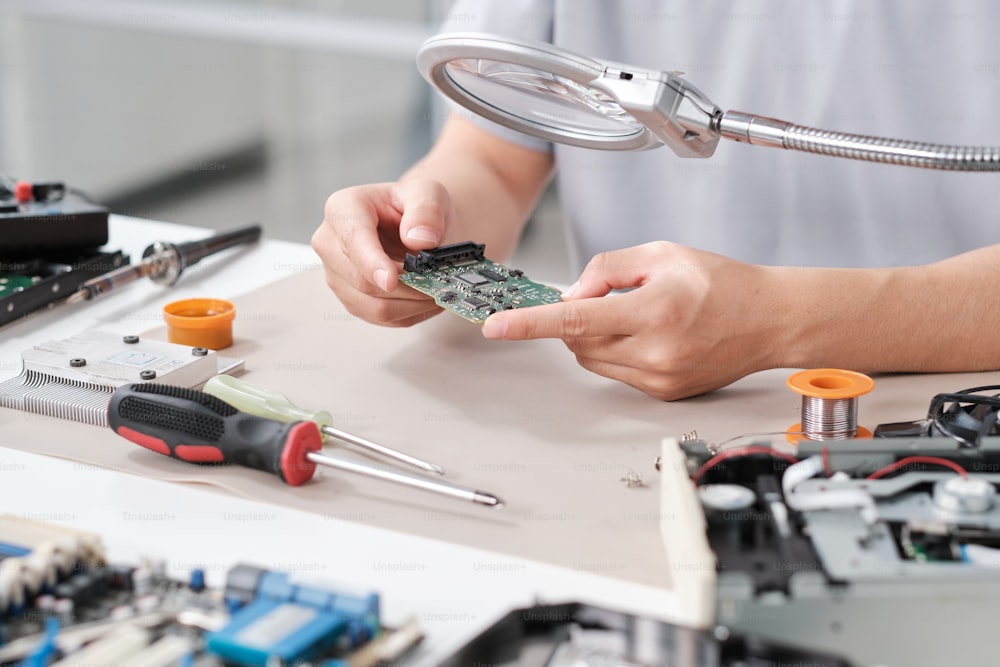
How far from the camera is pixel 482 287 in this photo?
51.1 inches

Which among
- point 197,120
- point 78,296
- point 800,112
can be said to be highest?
point 800,112

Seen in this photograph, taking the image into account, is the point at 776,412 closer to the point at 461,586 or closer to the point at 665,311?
the point at 665,311

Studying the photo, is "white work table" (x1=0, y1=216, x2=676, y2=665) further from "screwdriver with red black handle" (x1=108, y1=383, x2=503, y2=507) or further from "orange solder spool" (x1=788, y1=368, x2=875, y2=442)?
"orange solder spool" (x1=788, y1=368, x2=875, y2=442)

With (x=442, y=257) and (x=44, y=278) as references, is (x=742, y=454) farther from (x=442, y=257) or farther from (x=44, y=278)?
(x=44, y=278)

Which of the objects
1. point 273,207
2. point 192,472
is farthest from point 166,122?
point 192,472

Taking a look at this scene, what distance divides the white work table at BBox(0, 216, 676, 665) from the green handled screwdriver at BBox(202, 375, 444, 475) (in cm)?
9

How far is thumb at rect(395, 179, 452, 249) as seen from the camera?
55.2 inches

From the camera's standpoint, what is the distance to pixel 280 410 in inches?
45.4

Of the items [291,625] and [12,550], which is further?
[12,550]

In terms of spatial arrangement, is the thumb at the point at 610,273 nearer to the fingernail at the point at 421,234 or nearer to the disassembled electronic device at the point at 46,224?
the fingernail at the point at 421,234

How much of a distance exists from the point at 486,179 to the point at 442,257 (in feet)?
1.65

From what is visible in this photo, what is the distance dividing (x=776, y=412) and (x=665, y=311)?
18cm

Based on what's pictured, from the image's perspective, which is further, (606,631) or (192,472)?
(192,472)

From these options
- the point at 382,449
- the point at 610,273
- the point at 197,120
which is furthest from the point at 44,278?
the point at 197,120
